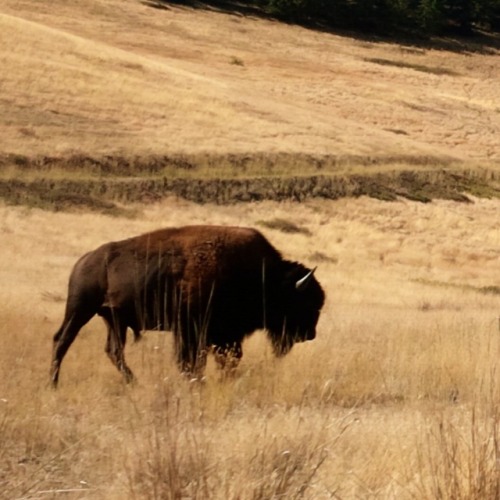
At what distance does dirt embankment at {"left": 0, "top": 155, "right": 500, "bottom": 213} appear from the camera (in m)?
35.4

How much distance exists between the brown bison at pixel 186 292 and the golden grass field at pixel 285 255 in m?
0.29

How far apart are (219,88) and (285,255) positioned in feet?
94.7

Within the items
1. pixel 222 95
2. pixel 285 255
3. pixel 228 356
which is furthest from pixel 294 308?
pixel 222 95

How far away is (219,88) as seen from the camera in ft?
183

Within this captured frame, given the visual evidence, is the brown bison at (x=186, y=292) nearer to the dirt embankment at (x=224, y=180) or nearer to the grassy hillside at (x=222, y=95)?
the dirt embankment at (x=224, y=180)

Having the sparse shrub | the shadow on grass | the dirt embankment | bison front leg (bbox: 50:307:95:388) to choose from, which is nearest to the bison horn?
bison front leg (bbox: 50:307:95:388)

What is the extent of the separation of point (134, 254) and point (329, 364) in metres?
1.86

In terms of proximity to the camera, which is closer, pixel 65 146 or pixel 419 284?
pixel 419 284

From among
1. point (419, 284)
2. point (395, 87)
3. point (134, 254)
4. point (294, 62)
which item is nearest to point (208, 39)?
point (294, 62)

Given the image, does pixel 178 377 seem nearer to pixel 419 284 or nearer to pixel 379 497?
pixel 379 497

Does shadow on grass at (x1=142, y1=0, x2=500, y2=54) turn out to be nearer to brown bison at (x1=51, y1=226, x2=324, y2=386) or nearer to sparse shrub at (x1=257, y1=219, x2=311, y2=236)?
sparse shrub at (x1=257, y1=219, x2=311, y2=236)

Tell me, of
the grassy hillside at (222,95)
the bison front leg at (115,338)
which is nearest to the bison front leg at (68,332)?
the bison front leg at (115,338)

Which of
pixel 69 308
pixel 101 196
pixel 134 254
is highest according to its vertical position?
Result: pixel 134 254

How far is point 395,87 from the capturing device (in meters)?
68.1
